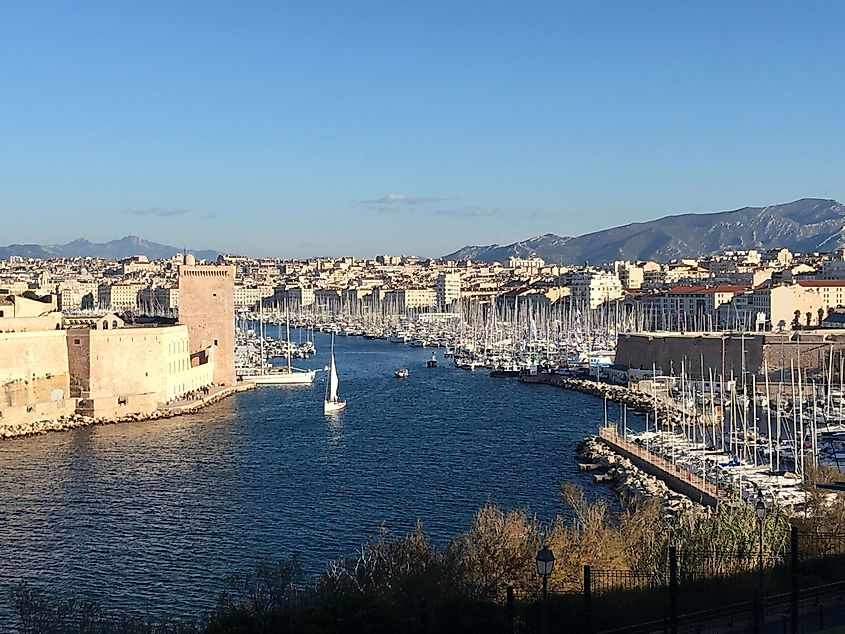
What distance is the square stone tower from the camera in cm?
1980

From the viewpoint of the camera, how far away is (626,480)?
10938 mm

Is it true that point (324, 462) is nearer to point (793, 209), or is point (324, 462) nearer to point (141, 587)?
point (141, 587)

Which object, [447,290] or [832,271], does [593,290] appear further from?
[447,290]

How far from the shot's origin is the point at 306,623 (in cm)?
435

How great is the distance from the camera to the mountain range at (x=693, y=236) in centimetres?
13800

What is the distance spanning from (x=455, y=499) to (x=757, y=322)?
18991mm

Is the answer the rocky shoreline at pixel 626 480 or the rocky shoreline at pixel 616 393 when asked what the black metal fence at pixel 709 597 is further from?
the rocky shoreline at pixel 616 393

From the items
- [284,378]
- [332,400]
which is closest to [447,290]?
[284,378]

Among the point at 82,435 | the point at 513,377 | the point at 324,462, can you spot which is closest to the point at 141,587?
the point at 324,462

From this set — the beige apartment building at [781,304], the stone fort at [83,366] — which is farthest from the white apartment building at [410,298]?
the stone fort at [83,366]

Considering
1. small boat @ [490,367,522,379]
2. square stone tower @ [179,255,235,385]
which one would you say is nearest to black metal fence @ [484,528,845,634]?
square stone tower @ [179,255,235,385]

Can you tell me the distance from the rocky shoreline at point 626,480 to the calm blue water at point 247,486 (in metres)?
0.27

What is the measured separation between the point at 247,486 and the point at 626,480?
12.4ft

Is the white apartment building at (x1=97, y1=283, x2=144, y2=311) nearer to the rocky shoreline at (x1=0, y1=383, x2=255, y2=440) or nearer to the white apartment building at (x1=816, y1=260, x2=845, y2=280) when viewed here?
the white apartment building at (x1=816, y1=260, x2=845, y2=280)
